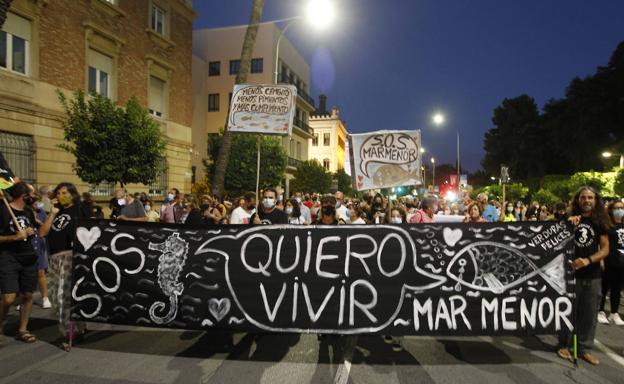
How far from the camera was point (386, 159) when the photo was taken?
7234mm

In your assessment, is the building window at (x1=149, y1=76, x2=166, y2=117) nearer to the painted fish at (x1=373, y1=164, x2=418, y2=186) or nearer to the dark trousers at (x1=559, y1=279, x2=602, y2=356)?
the painted fish at (x1=373, y1=164, x2=418, y2=186)

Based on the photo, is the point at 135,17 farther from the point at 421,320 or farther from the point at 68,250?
the point at 421,320

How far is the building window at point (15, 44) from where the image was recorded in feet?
40.7

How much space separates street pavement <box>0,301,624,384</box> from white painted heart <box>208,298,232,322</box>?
49cm

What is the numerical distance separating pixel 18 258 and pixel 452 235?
468 cm

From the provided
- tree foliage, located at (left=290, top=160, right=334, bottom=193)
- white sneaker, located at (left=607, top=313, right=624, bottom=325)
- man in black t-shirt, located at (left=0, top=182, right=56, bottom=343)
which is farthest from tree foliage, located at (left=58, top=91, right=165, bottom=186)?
tree foliage, located at (left=290, top=160, right=334, bottom=193)

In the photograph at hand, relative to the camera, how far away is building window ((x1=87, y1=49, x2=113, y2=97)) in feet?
52.0

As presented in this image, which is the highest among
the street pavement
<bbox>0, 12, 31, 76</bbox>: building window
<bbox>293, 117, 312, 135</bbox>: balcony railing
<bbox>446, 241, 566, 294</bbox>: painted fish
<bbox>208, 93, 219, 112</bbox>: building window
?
<bbox>208, 93, 219, 112</bbox>: building window

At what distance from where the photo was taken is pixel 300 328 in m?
4.05

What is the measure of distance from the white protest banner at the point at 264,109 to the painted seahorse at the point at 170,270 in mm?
3556

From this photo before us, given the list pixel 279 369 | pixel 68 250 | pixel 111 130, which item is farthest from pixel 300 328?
pixel 111 130

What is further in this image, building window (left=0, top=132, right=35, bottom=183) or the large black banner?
building window (left=0, top=132, right=35, bottom=183)

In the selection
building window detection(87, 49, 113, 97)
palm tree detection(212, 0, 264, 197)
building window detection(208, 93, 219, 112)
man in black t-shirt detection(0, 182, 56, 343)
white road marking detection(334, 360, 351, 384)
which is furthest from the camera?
building window detection(208, 93, 219, 112)

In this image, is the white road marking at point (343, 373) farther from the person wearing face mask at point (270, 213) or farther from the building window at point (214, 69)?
the building window at point (214, 69)
